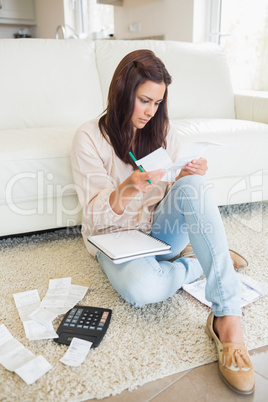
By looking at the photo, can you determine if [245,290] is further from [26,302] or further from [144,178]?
[26,302]

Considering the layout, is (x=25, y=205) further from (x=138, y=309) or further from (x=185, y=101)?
(x=185, y=101)

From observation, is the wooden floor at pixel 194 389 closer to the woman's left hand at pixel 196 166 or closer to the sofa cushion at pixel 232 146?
the woman's left hand at pixel 196 166

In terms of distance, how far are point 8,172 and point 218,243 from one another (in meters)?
0.88

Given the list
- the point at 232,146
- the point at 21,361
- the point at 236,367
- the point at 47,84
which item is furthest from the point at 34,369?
the point at 47,84

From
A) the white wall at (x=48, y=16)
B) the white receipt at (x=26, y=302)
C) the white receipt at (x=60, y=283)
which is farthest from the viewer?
the white wall at (x=48, y=16)

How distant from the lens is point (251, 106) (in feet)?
7.47

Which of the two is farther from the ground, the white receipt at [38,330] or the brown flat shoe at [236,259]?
the brown flat shoe at [236,259]

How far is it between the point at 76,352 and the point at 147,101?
78 cm

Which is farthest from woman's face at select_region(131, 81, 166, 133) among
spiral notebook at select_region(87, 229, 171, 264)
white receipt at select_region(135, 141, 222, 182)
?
spiral notebook at select_region(87, 229, 171, 264)

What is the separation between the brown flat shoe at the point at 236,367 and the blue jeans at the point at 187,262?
0.10m

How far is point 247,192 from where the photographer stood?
2008 millimetres

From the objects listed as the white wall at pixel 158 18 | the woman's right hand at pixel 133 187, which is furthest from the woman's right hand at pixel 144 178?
the white wall at pixel 158 18

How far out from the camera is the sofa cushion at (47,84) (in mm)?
1959

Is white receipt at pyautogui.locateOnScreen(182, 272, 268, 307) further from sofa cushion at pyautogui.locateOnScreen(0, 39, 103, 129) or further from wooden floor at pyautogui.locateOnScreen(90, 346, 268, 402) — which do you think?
sofa cushion at pyautogui.locateOnScreen(0, 39, 103, 129)
